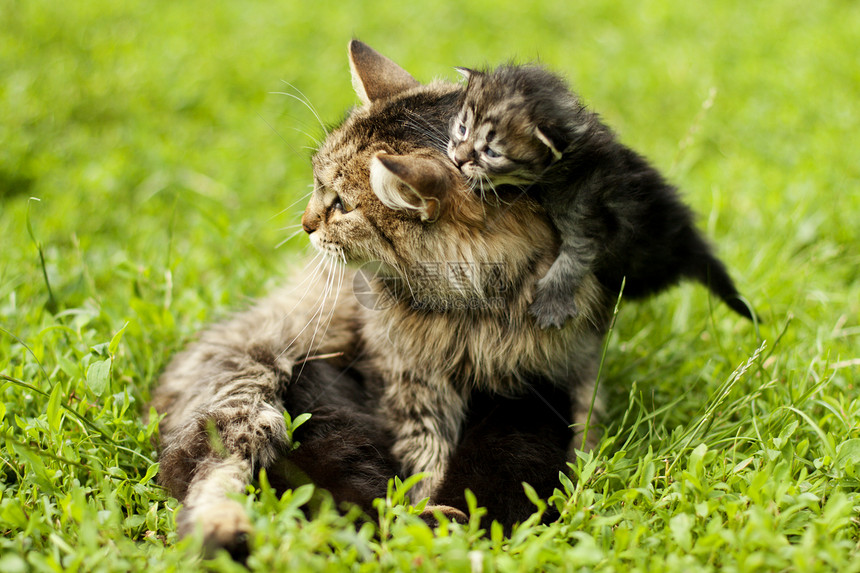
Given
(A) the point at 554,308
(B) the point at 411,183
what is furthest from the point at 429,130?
(A) the point at 554,308

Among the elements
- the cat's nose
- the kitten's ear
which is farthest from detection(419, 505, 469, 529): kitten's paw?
the kitten's ear

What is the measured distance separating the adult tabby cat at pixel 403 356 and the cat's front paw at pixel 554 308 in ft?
0.31

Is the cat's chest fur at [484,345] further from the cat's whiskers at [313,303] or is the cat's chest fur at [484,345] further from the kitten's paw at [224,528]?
the kitten's paw at [224,528]

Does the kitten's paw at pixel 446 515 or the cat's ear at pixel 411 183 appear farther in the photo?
the kitten's paw at pixel 446 515

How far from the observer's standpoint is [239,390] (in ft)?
7.86

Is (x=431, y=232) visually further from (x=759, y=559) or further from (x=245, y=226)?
(x=245, y=226)

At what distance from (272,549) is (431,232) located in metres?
1.09

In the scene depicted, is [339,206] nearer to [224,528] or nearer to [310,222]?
[310,222]

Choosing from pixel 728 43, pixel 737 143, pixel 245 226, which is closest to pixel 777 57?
pixel 728 43

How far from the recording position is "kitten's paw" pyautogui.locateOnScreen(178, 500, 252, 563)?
1.80m

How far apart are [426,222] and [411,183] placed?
240 millimetres

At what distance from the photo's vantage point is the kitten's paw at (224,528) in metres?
1.80

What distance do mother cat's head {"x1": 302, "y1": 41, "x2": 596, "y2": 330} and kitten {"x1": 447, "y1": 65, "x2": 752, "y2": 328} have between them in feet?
0.27

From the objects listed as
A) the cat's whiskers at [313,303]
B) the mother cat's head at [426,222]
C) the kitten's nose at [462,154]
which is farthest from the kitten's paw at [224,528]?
the kitten's nose at [462,154]
